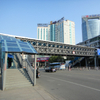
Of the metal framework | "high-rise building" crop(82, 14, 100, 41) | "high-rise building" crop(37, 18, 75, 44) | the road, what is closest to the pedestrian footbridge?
the metal framework

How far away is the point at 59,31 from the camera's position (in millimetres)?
137375

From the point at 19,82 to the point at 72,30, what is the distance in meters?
140

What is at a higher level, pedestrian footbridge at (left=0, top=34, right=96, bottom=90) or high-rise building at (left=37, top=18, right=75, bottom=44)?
high-rise building at (left=37, top=18, right=75, bottom=44)

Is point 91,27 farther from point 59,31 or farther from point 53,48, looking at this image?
point 53,48

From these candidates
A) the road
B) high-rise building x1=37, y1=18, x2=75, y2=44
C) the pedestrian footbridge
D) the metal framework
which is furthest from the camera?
high-rise building x1=37, y1=18, x2=75, y2=44

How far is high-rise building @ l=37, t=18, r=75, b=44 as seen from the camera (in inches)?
5212

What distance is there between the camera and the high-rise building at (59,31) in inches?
A: 5212

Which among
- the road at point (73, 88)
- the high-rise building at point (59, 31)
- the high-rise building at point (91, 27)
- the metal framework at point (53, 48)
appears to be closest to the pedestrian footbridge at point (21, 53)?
the metal framework at point (53, 48)

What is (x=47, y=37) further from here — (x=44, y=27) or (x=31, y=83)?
(x=31, y=83)

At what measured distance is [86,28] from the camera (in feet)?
620

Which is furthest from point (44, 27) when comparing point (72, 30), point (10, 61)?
point (10, 61)

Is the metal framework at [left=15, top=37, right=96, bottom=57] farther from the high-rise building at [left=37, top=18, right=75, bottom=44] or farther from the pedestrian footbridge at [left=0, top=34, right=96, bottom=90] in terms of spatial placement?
the high-rise building at [left=37, top=18, right=75, bottom=44]

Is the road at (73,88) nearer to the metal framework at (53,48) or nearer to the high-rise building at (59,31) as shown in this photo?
the metal framework at (53,48)

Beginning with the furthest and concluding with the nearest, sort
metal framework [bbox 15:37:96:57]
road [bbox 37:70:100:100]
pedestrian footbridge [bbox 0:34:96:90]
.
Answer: metal framework [bbox 15:37:96:57]
pedestrian footbridge [bbox 0:34:96:90]
road [bbox 37:70:100:100]
